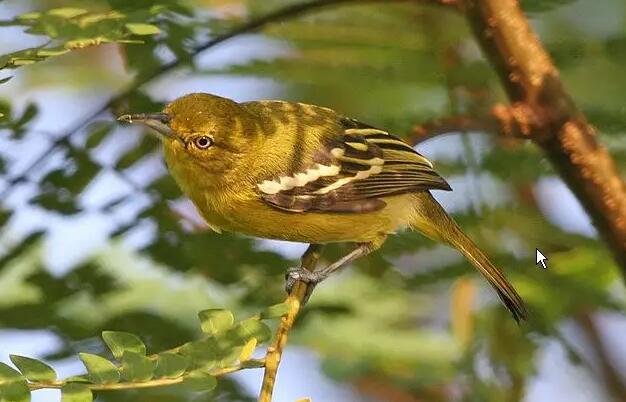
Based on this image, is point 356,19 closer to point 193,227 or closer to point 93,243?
point 193,227

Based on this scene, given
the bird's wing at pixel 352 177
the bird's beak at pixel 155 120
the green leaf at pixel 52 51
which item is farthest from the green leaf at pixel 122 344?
the bird's wing at pixel 352 177

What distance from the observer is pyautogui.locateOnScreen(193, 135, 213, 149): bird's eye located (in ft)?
6.59

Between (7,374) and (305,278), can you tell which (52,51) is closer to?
(7,374)

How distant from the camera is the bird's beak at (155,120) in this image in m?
1.71

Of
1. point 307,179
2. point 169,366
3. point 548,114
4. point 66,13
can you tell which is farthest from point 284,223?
point 169,366

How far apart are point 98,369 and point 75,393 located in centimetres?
4

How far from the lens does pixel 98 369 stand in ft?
3.70

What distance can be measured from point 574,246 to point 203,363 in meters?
1.00

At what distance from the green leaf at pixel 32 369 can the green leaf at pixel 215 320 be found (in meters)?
0.20

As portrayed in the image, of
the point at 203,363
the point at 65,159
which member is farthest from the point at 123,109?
the point at 203,363

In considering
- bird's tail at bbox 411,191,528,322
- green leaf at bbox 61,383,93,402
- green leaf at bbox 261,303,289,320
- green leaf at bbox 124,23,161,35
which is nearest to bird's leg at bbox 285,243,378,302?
bird's tail at bbox 411,191,528,322

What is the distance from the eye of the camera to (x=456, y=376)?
2.03 meters

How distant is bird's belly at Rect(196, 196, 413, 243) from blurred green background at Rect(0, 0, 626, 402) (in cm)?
5

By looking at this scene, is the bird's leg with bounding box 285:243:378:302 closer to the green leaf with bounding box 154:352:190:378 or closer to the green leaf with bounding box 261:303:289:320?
the green leaf with bounding box 261:303:289:320
